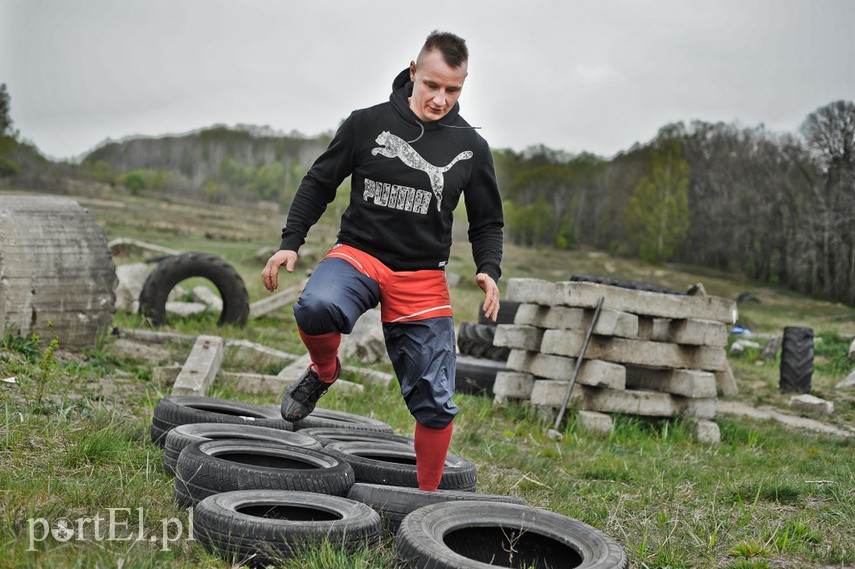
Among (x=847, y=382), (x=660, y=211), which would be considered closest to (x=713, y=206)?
(x=660, y=211)

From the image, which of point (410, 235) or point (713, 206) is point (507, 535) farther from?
point (713, 206)

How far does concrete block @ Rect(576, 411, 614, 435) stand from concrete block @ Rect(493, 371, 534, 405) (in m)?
0.82

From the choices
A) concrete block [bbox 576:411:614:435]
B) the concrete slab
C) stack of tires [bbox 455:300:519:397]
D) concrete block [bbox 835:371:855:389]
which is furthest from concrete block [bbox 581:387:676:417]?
concrete block [bbox 835:371:855:389]

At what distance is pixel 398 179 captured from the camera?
3770mm

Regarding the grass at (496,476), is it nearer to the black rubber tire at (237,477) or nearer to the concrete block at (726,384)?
the black rubber tire at (237,477)

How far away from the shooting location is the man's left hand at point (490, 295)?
12.5 ft

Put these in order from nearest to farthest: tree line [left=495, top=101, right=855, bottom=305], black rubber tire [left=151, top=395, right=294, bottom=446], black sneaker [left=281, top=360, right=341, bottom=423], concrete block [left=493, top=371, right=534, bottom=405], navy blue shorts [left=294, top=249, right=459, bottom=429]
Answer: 1. navy blue shorts [left=294, top=249, right=459, bottom=429]
2. black sneaker [left=281, top=360, right=341, bottom=423]
3. black rubber tire [left=151, top=395, right=294, bottom=446]
4. concrete block [left=493, top=371, right=534, bottom=405]
5. tree line [left=495, top=101, right=855, bottom=305]

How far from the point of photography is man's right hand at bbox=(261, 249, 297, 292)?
3691 millimetres

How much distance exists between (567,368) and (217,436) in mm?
4242

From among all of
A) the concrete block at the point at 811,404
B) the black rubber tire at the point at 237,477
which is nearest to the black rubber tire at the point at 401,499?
the black rubber tire at the point at 237,477

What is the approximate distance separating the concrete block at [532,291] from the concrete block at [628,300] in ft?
0.29

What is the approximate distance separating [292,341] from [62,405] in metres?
5.70

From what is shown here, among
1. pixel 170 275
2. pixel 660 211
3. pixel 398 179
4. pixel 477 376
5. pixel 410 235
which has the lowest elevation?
pixel 477 376

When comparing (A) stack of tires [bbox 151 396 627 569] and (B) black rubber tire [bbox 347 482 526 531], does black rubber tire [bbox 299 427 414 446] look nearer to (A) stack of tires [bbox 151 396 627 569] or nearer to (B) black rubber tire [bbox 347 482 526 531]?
(A) stack of tires [bbox 151 396 627 569]
